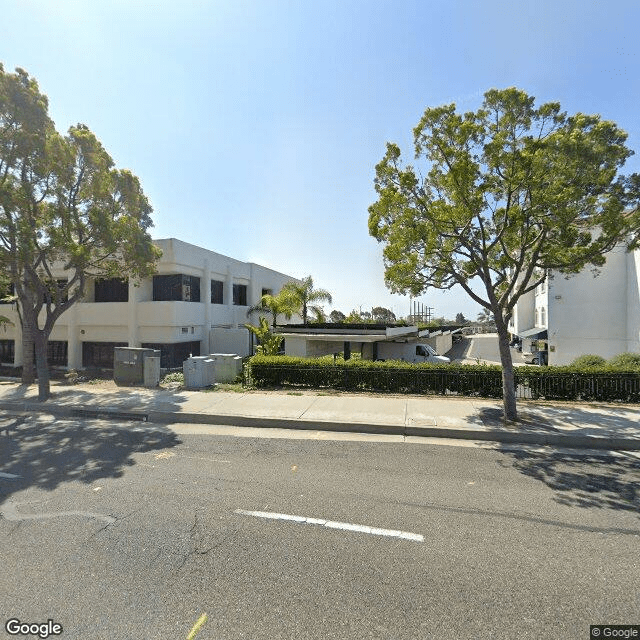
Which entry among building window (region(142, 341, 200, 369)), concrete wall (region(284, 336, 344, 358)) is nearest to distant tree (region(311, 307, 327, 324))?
concrete wall (region(284, 336, 344, 358))

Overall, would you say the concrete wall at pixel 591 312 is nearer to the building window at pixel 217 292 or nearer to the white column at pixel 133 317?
the building window at pixel 217 292

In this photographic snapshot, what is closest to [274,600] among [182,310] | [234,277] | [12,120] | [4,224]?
[4,224]

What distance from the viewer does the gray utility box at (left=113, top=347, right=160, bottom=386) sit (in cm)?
1422

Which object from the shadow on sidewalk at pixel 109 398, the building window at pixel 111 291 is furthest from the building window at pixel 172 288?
the shadow on sidewalk at pixel 109 398

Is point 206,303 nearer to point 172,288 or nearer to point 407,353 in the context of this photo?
point 172,288

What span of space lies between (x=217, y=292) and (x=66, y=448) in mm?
17654

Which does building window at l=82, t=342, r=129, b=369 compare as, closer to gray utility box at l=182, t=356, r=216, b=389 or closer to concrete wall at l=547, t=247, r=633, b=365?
gray utility box at l=182, t=356, r=216, b=389

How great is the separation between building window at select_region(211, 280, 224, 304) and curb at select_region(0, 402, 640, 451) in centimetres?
1358

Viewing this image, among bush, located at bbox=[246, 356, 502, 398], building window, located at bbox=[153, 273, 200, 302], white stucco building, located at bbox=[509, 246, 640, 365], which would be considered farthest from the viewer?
white stucco building, located at bbox=[509, 246, 640, 365]

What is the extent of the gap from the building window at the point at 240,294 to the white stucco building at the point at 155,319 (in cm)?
296

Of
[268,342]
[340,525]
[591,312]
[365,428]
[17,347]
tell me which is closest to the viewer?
[340,525]

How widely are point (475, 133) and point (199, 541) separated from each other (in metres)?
9.85

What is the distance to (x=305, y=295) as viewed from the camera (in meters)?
25.3

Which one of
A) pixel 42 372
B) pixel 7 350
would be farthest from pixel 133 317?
pixel 7 350
